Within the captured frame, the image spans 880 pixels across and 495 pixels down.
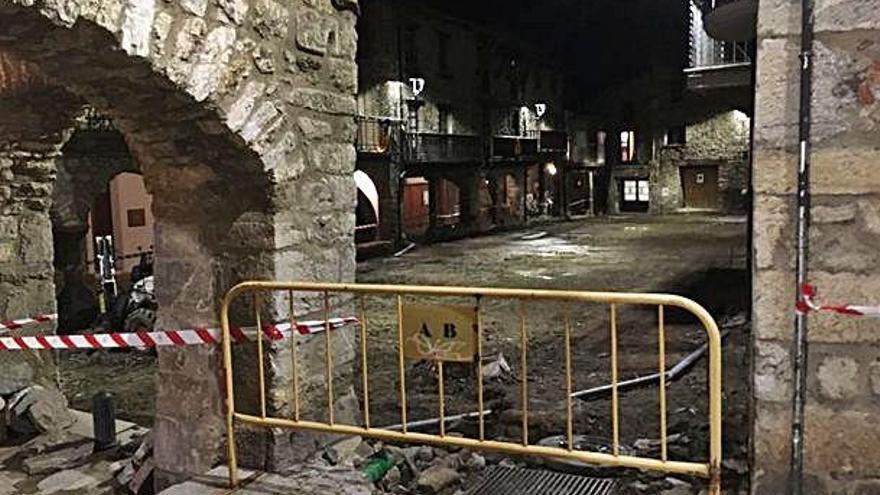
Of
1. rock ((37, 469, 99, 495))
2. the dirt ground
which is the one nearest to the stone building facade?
the dirt ground

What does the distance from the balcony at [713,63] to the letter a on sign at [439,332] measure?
→ 279 inches

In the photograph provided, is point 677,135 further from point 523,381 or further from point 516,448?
point 516,448

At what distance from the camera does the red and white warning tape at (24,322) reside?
6.54 metres

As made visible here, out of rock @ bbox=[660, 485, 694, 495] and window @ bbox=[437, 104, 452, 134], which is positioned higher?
window @ bbox=[437, 104, 452, 134]

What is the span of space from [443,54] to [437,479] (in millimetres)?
22583

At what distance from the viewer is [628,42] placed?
35.3 metres

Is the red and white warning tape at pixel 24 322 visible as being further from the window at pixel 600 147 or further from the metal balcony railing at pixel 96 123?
the window at pixel 600 147

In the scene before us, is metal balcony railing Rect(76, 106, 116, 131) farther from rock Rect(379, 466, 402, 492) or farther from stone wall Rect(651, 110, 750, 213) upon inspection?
stone wall Rect(651, 110, 750, 213)

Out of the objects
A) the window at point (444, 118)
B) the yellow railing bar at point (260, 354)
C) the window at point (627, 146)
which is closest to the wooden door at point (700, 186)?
the window at point (627, 146)

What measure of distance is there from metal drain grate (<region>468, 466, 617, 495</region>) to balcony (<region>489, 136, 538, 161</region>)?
23886 millimetres

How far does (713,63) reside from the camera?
33.3ft

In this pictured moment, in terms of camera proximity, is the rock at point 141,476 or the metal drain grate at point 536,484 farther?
the rock at point 141,476

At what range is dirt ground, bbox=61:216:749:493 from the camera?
18.3 ft

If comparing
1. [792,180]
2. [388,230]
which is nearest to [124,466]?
[792,180]
